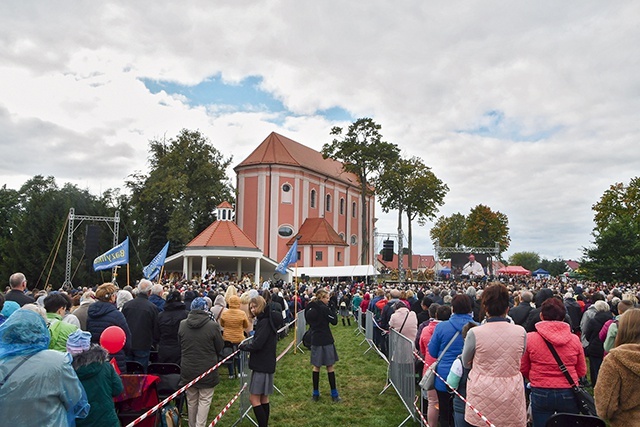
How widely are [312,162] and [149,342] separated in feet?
176

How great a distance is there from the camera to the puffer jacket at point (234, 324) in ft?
31.1

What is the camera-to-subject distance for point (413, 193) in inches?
2196

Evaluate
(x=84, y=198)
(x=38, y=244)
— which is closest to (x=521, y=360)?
(x=38, y=244)

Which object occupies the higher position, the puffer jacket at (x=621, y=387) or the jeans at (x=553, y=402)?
the puffer jacket at (x=621, y=387)

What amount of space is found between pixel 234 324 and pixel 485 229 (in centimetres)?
7128

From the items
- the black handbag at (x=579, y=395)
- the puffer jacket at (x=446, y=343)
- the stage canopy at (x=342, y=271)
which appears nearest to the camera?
A: the black handbag at (x=579, y=395)

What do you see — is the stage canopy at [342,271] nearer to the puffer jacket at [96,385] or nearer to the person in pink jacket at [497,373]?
the person in pink jacket at [497,373]

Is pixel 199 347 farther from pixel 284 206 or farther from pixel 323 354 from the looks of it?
pixel 284 206

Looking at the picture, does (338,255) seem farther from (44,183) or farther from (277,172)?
(44,183)

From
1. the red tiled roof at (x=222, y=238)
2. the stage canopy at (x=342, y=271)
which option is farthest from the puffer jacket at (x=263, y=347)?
the red tiled roof at (x=222, y=238)

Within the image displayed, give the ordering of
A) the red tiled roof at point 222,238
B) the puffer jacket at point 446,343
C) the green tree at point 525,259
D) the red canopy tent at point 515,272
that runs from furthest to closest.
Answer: the green tree at point 525,259 < the red canopy tent at point 515,272 < the red tiled roof at point 222,238 < the puffer jacket at point 446,343

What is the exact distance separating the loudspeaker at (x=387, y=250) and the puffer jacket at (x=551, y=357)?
32.3m

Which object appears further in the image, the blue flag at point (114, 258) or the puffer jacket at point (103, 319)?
the blue flag at point (114, 258)

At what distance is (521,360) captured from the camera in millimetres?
4836
